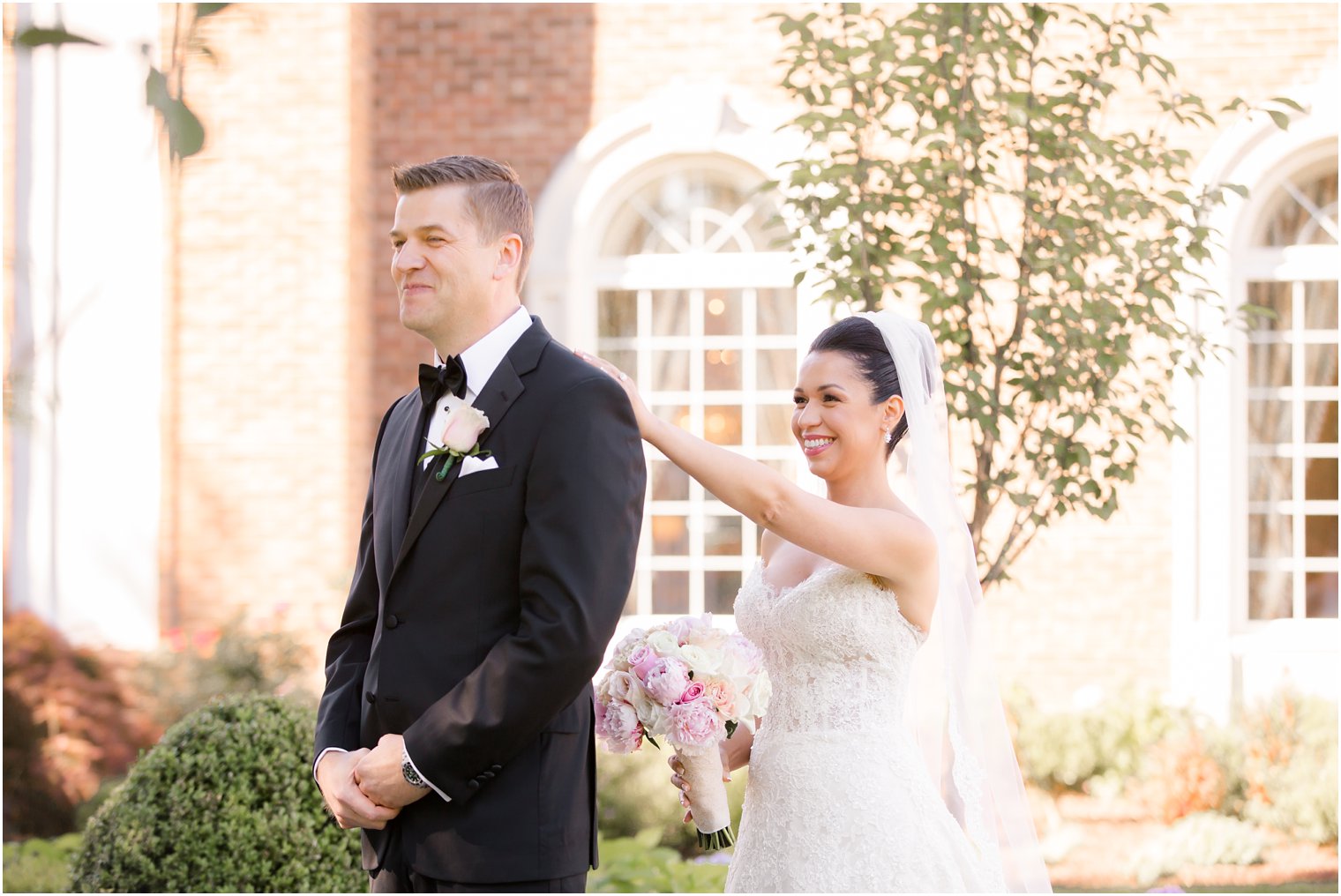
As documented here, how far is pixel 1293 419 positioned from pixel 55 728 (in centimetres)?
818

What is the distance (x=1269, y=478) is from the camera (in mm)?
8547

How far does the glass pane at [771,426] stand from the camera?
8.92 m

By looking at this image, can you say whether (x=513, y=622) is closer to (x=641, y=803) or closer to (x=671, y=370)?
(x=641, y=803)

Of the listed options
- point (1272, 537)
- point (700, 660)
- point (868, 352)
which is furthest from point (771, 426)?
point (700, 660)

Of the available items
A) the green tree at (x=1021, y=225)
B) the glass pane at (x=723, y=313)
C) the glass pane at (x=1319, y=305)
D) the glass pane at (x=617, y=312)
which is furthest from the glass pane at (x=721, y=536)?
the green tree at (x=1021, y=225)

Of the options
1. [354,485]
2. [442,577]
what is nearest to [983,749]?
Result: [442,577]

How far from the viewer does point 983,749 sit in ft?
11.0

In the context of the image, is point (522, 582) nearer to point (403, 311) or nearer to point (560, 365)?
point (560, 365)

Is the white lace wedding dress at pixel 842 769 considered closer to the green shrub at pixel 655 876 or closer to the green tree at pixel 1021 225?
the green tree at pixel 1021 225

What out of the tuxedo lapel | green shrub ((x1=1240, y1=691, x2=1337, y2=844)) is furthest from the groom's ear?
green shrub ((x1=1240, y1=691, x2=1337, y2=844))

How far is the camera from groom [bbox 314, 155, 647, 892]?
2.32 metres

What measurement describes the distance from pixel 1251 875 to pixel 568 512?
18.3ft

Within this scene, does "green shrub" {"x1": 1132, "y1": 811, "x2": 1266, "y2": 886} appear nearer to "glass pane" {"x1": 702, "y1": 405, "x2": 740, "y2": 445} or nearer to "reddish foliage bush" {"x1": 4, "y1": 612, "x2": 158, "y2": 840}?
"glass pane" {"x1": 702, "y1": 405, "x2": 740, "y2": 445}

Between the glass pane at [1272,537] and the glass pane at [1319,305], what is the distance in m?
1.32
